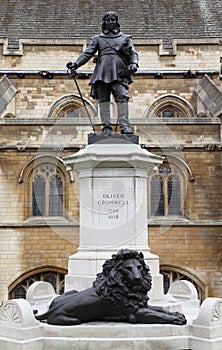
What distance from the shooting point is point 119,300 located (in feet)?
19.2

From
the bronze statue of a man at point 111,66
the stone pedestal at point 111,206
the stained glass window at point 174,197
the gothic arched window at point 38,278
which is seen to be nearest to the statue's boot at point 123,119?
the bronze statue of a man at point 111,66

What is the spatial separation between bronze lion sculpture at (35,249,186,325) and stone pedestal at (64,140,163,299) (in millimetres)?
1244

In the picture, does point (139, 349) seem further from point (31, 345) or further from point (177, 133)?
point (177, 133)

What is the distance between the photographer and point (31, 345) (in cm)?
562

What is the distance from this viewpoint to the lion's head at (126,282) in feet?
19.2

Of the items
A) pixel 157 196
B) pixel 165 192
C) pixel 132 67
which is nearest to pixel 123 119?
pixel 132 67

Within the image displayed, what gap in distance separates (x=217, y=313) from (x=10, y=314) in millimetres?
2444

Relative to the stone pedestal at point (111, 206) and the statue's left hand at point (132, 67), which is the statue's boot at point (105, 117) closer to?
the stone pedestal at point (111, 206)

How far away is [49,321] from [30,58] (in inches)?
688

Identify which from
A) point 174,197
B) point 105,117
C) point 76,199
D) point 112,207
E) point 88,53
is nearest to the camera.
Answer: point 112,207

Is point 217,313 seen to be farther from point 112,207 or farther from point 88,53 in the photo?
point 88,53

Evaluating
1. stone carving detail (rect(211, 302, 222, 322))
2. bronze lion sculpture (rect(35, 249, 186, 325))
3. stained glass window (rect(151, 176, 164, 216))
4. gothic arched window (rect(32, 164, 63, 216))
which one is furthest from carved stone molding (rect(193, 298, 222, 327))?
gothic arched window (rect(32, 164, 63, 216))

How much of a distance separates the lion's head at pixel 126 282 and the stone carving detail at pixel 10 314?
967 mm

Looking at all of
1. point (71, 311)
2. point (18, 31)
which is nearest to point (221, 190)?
point (71, 311)
